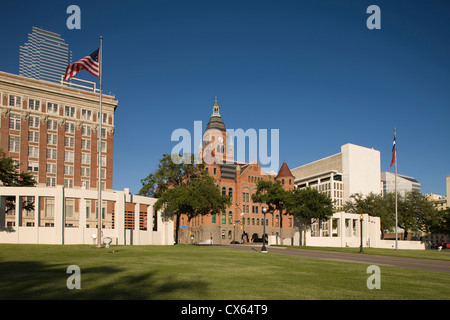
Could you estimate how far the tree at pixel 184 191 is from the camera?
2115 inches

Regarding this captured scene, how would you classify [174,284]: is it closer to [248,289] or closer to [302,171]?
[248,289]

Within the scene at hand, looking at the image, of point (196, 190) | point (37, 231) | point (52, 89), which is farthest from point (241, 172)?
point (37, 231)

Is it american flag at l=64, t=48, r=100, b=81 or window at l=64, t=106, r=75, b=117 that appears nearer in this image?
american flag at l=64, t=48, r=100, b=81

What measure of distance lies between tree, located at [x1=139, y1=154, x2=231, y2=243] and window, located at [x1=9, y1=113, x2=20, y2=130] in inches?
1364

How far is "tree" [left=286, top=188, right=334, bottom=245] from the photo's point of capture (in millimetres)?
75125

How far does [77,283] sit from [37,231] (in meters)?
33.8

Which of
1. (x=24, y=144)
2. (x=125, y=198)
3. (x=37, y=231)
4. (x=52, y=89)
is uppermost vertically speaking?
(x=52, y=89)

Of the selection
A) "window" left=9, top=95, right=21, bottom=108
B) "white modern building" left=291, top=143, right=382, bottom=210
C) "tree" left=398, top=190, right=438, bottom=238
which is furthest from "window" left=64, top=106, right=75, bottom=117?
"white modern building" left=291, top=143, right=382, bottom=210

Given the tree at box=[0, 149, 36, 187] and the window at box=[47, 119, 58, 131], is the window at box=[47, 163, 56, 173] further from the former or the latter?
the tree at box=[0, 149, 36, 187]

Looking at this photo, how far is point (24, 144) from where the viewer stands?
265 feet

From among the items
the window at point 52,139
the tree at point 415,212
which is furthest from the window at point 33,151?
the tree at point 415,212

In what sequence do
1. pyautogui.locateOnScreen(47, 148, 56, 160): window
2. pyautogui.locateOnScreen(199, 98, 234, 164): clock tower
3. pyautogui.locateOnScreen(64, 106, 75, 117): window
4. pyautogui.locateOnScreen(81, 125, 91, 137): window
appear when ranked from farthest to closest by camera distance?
pyautogui.locateOnScreen(199, 98, 234, 164): clock tower → pyautogui.locateOnScreen(81, 125, 91, 137): window → pyautogui.locateOnScreen(64, 106, 75, 117): window → pyautogui.locateOnScreen(47, 148, 56, 160): window

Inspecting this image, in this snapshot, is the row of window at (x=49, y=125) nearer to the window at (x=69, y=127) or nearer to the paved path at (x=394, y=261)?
the window at (x=69, y=127)
